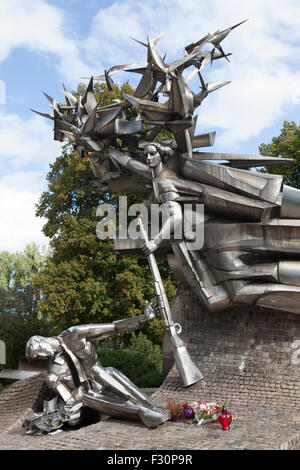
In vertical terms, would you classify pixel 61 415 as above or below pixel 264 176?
below

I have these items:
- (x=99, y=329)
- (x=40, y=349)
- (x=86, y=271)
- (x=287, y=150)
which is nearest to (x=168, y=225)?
(x=99, y=329)

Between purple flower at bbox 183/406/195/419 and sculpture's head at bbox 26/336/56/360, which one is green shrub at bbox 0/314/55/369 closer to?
sculpture's head at bbox 26/336/56/360

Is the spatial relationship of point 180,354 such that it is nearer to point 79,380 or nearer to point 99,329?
point 99,329

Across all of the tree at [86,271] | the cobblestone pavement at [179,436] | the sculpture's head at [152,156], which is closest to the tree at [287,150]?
the tree at [86,271]

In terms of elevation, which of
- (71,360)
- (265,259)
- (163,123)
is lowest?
(71,360)

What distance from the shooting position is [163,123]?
12.4 m

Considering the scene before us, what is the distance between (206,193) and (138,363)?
6.42 meters

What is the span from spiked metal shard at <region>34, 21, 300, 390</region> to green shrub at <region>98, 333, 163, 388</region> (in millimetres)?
4168

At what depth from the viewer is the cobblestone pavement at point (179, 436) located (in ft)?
29.0

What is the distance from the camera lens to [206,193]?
1238 centimetres

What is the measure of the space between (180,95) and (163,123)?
0.81 metres
